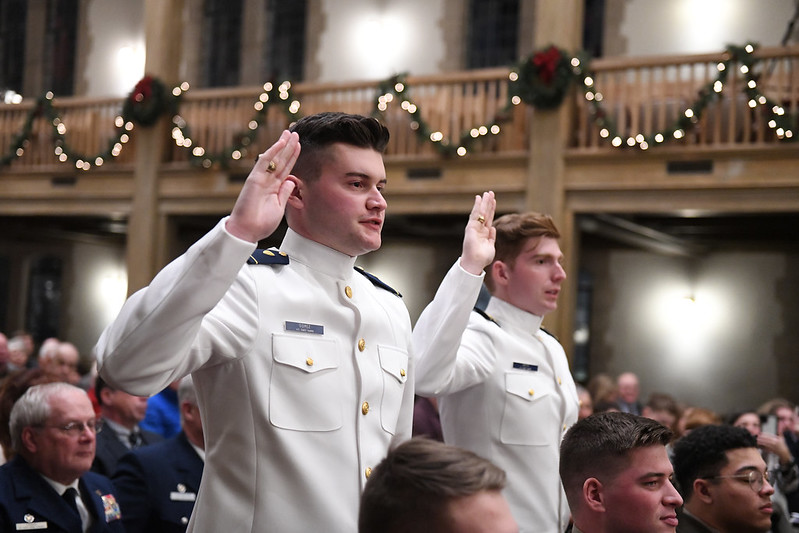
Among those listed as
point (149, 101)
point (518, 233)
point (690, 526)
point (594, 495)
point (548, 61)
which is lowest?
point (690, 526)

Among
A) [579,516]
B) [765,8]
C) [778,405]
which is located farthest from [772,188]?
[579,516]

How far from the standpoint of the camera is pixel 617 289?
13656 millimetres

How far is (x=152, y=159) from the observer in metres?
11.9

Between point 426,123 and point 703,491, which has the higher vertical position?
point 426,123

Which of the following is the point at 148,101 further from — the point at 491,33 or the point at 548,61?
the point at 491,33

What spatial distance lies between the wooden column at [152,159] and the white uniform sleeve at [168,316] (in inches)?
413

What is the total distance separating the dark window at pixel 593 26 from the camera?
13.6m

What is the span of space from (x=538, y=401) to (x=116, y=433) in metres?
2.36

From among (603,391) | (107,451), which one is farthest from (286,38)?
(107,451)

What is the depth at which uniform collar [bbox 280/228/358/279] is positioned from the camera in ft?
7.04

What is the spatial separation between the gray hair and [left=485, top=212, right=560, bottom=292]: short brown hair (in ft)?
4.95

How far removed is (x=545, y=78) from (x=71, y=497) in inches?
285

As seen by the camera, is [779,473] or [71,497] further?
[779,473]

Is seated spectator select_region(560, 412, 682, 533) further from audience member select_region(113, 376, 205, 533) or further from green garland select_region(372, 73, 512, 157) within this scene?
green garland select_region(372, 73, 512, 157)
